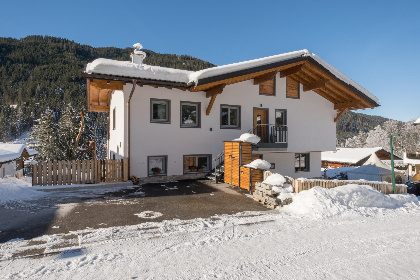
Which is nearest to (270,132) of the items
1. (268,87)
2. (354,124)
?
(268,87)

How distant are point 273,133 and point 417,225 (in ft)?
32.9

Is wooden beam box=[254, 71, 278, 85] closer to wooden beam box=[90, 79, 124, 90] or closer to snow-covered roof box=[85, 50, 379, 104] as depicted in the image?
snow-covered roof box=[85, 50, 379, 104]

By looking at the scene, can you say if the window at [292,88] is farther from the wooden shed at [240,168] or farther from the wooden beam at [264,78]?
the wooden shed at [240,168]

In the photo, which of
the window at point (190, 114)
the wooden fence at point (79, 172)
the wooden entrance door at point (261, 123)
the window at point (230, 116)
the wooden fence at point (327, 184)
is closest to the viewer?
the wooden fence at point (327, 184)

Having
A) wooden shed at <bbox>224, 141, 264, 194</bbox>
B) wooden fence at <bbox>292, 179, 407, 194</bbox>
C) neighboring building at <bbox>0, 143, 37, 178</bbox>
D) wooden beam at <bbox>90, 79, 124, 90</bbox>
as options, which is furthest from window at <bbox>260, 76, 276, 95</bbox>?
neighboring building at <bbox>0, 143, 37, 178</bbox>

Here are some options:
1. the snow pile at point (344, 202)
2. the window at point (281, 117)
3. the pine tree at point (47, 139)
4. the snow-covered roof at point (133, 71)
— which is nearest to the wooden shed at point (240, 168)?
the snow pile at point (344, 202)

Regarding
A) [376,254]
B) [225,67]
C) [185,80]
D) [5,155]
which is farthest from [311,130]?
[5,155]

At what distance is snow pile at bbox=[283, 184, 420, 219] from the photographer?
779 centimetres

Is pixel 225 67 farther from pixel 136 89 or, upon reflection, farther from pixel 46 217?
pixel 46 217

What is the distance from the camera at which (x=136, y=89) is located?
13.1 meters

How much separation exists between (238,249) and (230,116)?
38.4 ft

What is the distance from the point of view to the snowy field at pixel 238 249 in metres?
4.20

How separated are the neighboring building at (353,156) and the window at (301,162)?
25.7m

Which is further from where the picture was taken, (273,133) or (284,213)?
(273,133)
